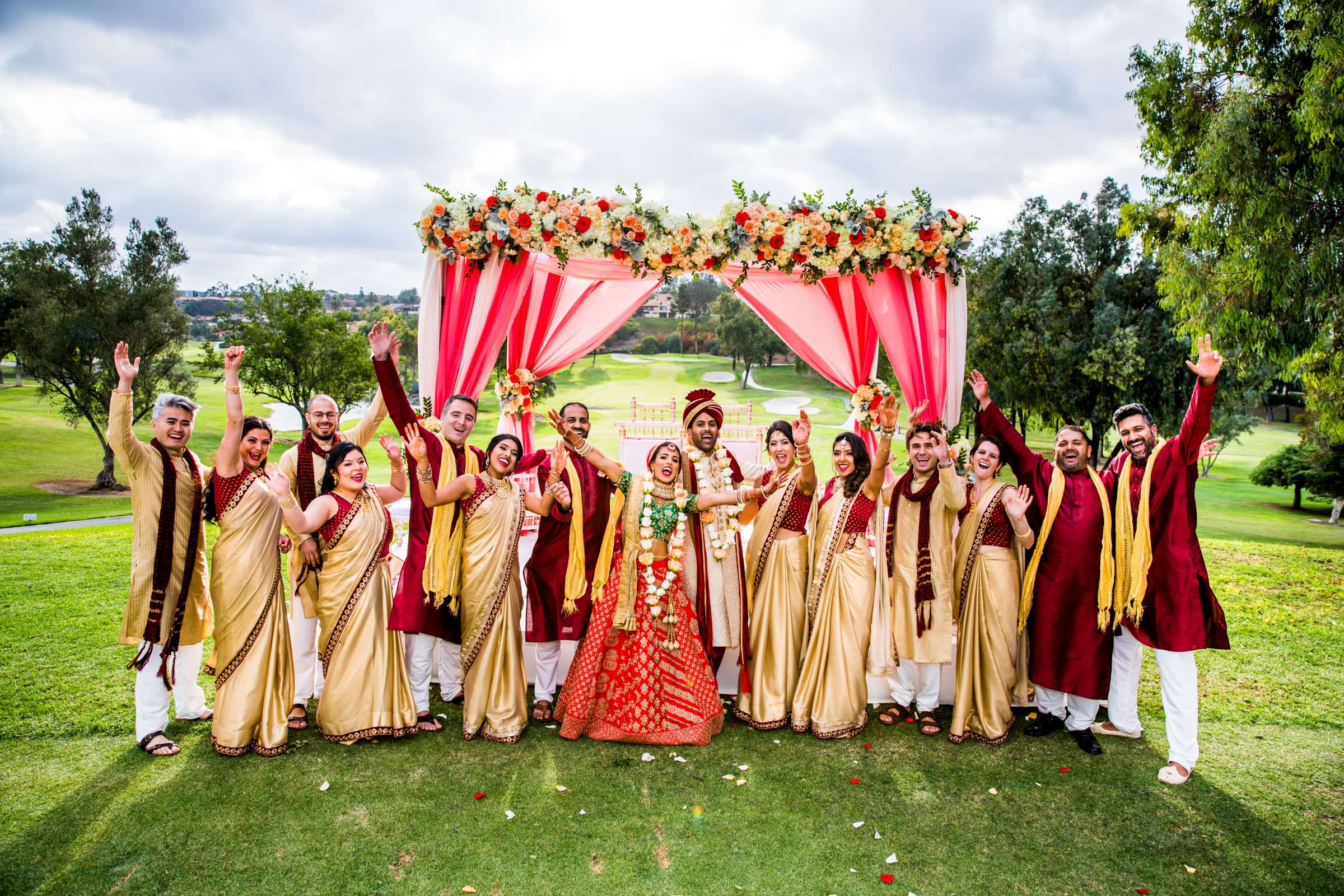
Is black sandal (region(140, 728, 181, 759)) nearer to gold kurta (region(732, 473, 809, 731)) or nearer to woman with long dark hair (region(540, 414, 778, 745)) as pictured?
woman with long dark hair (region(540, 414, 778, 745))

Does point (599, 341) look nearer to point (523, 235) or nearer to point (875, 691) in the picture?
point (523, 235)

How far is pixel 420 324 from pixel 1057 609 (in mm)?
5021

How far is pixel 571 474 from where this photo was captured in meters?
4.77

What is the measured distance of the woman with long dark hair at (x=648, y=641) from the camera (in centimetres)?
438

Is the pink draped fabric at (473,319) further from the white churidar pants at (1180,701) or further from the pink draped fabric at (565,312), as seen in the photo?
the white churidar pants at (1180,701)

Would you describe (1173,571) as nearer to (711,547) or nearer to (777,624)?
(777,624)

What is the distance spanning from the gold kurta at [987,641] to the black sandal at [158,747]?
4.39m

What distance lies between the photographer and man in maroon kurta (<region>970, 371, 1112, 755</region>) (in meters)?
4.41

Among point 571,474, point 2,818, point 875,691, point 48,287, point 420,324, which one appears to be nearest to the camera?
point 2,818

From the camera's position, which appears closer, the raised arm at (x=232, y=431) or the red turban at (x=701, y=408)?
the raised arm at (x=232, y=431)

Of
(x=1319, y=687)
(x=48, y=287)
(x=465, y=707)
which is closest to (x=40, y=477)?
(x=48, y=287)

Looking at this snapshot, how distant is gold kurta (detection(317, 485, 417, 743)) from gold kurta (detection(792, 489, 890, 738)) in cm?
241

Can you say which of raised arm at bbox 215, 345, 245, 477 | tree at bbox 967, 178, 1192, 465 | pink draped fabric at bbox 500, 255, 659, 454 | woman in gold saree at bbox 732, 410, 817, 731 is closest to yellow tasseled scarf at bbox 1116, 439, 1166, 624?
woman in gold saree at bbox 732, 410, 817, 731

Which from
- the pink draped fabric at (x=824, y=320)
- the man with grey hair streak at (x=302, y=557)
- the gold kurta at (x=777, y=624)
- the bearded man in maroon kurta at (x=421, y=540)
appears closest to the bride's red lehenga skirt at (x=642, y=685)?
the gold kurta at (x=777, y=624)
